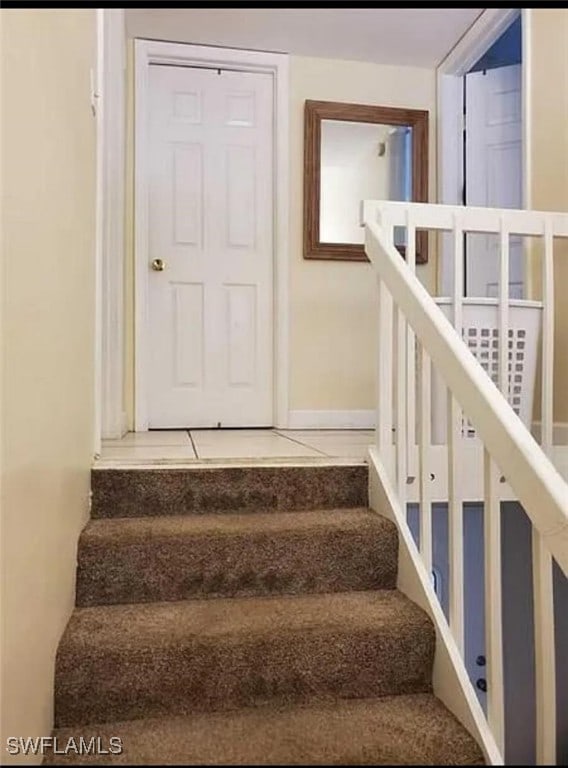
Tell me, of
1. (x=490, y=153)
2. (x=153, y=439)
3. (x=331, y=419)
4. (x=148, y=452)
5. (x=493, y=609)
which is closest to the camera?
(x=493, y=609)

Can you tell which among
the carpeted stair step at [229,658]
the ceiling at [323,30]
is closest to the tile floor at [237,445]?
the carpeted stair step at [229,658]

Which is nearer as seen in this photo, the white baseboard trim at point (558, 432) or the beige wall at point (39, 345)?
the beige wall at point (39, 345)

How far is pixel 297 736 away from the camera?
123cm

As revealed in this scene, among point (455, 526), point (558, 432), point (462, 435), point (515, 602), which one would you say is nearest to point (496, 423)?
point (455, 526)

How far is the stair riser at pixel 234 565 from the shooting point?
1.64m

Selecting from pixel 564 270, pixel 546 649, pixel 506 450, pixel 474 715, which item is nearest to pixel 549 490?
pixel 506 450

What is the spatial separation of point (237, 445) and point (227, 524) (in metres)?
0.80

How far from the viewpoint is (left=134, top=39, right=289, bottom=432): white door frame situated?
336 cm

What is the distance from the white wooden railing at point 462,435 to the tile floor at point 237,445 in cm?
35

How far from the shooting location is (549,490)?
42.9 inches

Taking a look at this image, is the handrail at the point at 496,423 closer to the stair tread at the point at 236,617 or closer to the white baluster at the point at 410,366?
the white baluster at the point at 410,366

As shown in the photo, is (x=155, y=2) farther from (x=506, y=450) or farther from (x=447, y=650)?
(x=447, y=650)

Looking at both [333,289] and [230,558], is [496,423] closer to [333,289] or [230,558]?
[230,558]

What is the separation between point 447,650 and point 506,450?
22.0 inches
